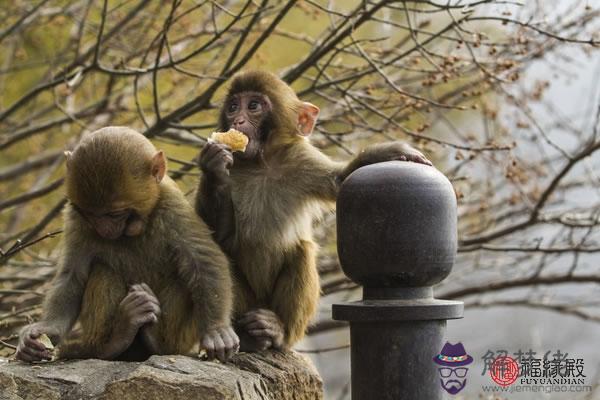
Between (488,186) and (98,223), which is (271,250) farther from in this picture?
(488,186)

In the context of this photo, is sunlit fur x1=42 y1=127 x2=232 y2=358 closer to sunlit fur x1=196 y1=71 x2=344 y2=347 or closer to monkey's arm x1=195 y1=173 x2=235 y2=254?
monkey's arm x1=195 y1=173 x2=235 y2=254

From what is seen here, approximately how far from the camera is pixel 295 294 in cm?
492

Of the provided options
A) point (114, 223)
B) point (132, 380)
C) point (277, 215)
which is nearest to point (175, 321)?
point (114, 223)

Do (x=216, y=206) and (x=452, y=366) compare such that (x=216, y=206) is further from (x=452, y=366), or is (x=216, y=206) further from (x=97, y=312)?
(x=452, y=366)

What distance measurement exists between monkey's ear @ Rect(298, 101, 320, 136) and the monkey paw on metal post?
6.21ft

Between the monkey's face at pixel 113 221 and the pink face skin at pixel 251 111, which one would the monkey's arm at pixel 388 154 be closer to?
the pink face skin at pixel 251 111

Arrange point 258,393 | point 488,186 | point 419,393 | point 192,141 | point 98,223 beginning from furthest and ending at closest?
1. point 488,186
2. point 192,141
3. point 98,223
4. point 258,393
5. point 419,393

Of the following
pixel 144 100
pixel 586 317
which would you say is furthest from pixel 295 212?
pixel 144 100

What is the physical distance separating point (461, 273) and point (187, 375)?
229 inches

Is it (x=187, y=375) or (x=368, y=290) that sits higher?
(x=368, y=290)

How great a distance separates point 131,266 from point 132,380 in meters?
1.06

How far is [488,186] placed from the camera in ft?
27.5

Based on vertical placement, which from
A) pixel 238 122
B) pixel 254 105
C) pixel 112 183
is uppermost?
pixel 254 105

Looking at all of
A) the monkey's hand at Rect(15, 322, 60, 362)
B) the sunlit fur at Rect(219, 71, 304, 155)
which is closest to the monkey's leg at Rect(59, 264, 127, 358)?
the monkey's hand at Rect(15, 322, 60, 362)
